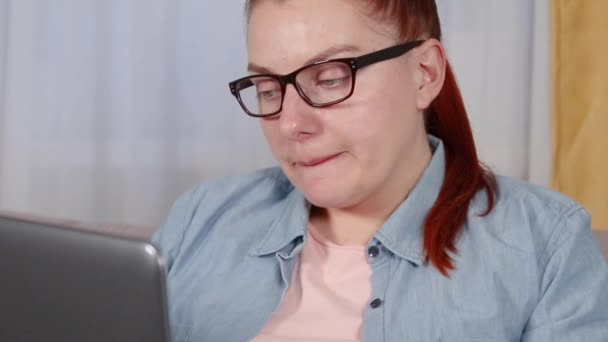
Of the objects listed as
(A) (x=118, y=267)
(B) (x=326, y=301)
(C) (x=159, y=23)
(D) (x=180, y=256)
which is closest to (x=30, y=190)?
(C) (x=159, y=23)

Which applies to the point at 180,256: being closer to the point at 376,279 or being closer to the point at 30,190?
the point at 376,279

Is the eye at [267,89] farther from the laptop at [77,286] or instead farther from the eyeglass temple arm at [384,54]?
the laptop at [77,286]

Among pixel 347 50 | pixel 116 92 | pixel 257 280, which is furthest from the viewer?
pixel 116 92

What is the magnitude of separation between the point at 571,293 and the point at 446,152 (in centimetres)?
34

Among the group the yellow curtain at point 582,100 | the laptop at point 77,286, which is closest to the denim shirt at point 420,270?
the laptop at point 77,286

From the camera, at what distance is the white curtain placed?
190cm

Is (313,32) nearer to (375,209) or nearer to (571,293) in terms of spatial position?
(375,209)

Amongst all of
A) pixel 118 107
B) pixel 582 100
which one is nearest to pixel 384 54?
pixel 582 100

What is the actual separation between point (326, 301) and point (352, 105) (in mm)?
281

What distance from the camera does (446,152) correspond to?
1321mm

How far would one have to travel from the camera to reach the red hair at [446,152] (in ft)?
A: 3.76

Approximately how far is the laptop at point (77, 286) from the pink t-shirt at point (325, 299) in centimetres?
49

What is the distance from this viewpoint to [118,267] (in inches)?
25.2

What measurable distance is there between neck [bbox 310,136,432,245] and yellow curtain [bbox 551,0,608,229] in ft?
2.01
